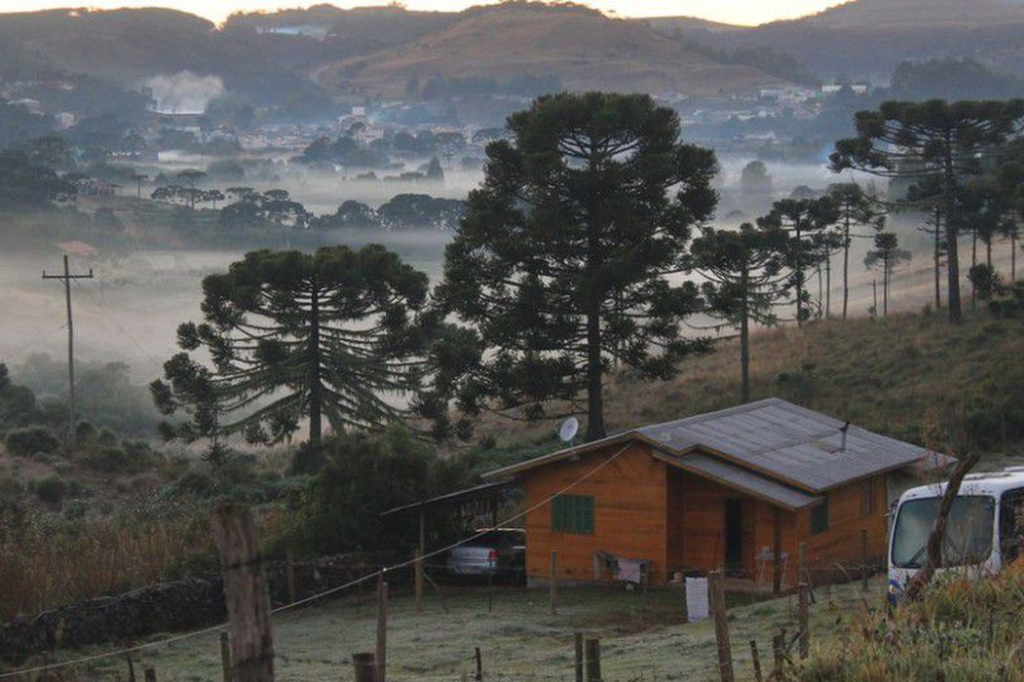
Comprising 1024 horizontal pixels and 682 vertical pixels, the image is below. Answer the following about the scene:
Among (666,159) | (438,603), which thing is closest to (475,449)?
(666,159)

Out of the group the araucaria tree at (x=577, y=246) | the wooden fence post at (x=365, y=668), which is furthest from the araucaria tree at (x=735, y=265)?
the wooden fence post at (x=365, y=668)

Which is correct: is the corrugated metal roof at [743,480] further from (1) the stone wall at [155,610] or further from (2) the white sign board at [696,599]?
(1) the stone wall at [155,610]

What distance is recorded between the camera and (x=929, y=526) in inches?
651

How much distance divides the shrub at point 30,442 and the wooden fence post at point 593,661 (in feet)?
119

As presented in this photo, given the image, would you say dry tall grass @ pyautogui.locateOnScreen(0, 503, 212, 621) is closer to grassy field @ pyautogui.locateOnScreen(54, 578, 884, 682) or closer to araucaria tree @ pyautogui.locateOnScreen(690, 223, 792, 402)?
grassy field @ pyautogui.locateOnScreen(54, 578, 884, 682)

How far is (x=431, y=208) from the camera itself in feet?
582

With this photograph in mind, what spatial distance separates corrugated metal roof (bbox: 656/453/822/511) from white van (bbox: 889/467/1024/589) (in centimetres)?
777

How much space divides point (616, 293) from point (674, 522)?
60.1 feet

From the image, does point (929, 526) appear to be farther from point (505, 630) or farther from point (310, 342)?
point (310, 342)

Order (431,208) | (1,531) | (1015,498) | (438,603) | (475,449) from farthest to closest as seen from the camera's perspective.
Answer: (431,208) < (475,449) < (1,531) < (438,603) < (1015,498)

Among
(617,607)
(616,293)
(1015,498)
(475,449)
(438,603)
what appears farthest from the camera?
(475,449)

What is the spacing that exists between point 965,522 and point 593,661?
4049 mm

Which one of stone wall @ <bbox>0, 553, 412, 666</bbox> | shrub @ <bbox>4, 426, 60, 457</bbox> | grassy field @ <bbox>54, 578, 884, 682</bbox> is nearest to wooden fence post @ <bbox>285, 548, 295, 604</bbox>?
stone wall @ <bbox>0, 553, 412, 666</bbox>

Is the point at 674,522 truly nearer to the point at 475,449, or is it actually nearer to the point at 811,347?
the point at 475,449
